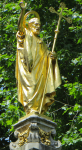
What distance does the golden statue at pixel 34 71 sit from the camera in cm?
909

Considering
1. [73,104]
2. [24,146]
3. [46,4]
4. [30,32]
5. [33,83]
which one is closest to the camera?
[24,146]

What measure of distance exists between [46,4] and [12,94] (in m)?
3.39

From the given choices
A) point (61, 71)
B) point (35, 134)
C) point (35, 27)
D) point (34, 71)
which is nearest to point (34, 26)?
point (35, 27)

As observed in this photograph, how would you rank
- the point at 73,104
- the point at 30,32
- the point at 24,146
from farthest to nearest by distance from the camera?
the point at 73,104 < the point at 30,32 < the point at 24,146

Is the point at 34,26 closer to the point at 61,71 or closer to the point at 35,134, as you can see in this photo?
the point at 35,134

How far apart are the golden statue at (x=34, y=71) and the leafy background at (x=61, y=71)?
3.51 meters

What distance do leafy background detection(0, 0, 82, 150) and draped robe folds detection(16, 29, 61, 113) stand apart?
3496 mm

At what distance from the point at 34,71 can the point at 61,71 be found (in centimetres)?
525

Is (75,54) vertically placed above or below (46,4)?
below

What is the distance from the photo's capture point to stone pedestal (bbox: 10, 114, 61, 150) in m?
8.48

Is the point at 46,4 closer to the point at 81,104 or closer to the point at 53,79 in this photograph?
the point at 81,104

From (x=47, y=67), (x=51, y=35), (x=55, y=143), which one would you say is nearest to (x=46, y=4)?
(x=51, y=35)

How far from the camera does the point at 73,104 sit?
45.8ft

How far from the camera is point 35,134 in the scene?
8.54 meters
